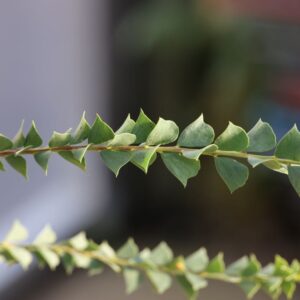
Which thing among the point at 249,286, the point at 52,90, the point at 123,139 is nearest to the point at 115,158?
the point at 123,139

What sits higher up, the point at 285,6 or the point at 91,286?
the point at 285,6

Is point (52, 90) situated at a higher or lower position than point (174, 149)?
lower

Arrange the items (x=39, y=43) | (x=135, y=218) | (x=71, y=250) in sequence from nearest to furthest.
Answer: (x=71, y=250), (x=39, y=43), (x=135, y=218)

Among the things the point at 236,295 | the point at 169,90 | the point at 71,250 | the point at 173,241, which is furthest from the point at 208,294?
the point at 71,250

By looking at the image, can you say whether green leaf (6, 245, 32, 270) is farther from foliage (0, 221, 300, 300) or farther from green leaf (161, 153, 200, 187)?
green leaf (161, 153, 200, 187)

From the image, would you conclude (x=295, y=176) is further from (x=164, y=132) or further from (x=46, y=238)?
(x=46, y=238)

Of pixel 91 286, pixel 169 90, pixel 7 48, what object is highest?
pixel 7 48

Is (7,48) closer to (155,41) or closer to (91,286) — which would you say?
(155,41)

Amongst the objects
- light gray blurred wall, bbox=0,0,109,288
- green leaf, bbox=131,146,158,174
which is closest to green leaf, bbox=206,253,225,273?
green leaf, bbox=131,146,158,174
